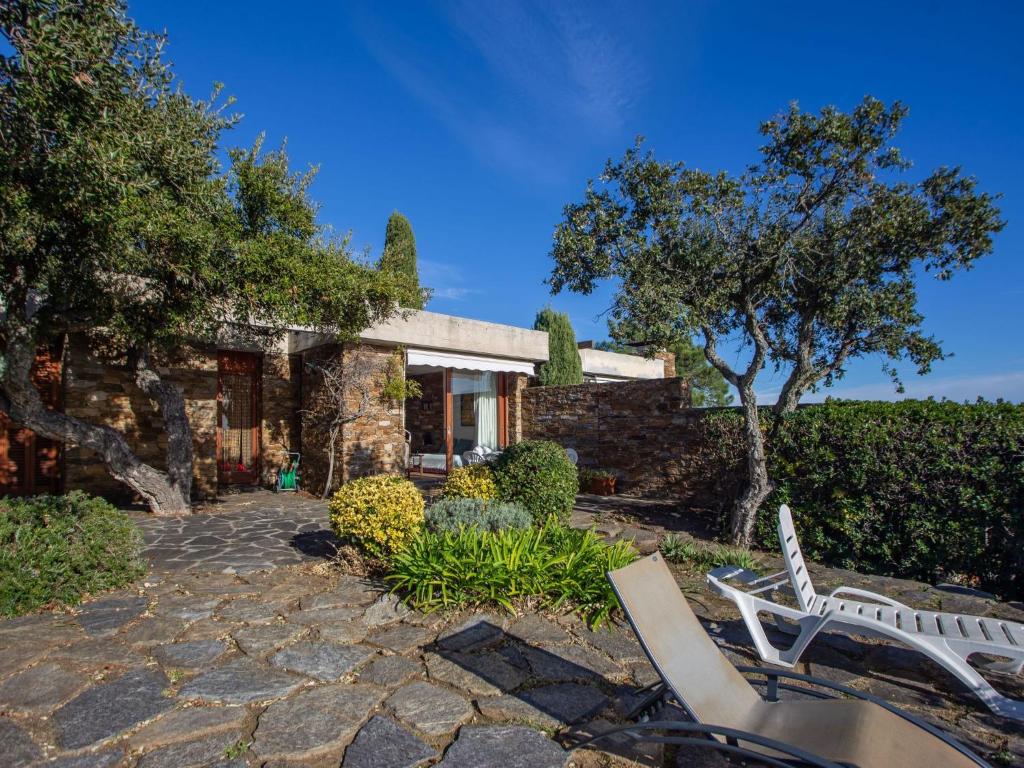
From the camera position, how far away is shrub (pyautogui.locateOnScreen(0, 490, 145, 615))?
452 cm

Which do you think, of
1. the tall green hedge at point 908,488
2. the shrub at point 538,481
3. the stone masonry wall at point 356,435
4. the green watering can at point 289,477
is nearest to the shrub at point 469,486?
the shrub at point 538,481

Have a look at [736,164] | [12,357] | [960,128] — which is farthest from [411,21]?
[960,128]

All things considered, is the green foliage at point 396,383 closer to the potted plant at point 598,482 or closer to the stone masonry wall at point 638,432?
the stone masonry wall at point 638,432

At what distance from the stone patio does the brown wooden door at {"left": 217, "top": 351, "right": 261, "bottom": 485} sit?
7.10m

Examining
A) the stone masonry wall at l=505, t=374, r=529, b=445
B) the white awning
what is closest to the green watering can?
the white awning

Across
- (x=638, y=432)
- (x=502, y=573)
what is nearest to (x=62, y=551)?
(x=502, y=573)

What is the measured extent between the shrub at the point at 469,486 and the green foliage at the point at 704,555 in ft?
7.61

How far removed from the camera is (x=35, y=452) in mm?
9617

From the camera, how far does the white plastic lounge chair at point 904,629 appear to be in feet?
10.8

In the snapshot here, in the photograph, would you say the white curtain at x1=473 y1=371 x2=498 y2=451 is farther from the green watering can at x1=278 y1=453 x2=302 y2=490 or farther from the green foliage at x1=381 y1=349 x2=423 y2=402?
the green watering can at x1=278 y1=453 x2=302 y2=490

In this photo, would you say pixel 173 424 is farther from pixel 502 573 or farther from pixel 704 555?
pixel 704 555

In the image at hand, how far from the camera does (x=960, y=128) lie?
740 centimetres

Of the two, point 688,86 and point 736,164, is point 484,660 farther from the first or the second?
point 688,86

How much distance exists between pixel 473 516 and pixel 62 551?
368cm
